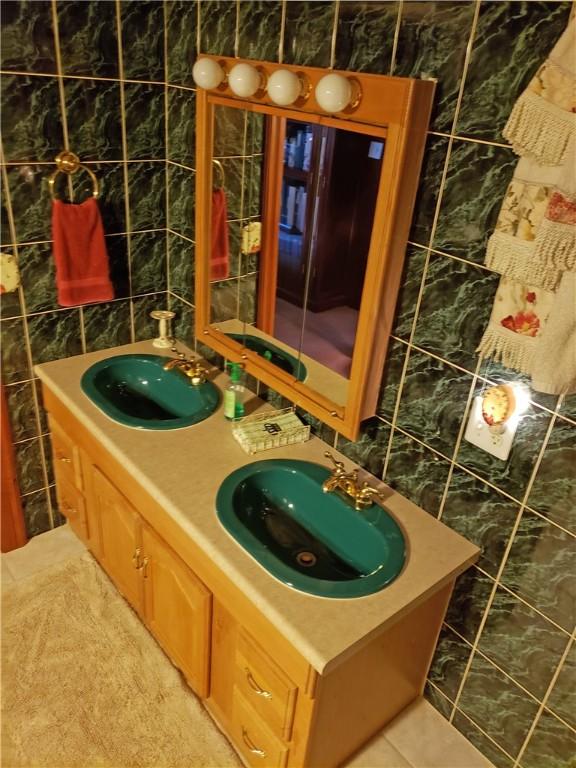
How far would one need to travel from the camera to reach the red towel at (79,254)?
6.47ft

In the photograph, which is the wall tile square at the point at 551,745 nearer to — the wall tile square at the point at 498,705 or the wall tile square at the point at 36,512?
the wall tile square at the point at 498,705

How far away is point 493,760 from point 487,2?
193cm

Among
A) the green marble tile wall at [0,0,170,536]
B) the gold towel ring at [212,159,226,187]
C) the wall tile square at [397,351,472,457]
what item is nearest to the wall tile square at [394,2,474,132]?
the wall tile square at [397,351,472,457]

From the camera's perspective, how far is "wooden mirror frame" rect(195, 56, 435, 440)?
1316mm

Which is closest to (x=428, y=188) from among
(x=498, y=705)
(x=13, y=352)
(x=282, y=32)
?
(x=282, y=32)

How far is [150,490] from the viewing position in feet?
5.38

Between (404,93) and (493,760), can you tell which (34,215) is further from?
(493,760)

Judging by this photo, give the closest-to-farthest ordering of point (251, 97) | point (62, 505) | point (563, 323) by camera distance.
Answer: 1. point (563, 323)
2. point (251, 97)
3. point (62, 505)

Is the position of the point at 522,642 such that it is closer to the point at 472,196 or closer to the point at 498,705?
the point at 498,705

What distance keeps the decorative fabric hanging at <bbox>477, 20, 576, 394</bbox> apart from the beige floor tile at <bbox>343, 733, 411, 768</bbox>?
1235 mm

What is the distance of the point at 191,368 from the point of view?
6.91 ft

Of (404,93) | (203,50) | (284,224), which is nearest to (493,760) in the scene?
(284,224)

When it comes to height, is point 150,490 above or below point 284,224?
below

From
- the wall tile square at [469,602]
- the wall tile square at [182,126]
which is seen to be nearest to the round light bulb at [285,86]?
the wall tile square at [182,126]
